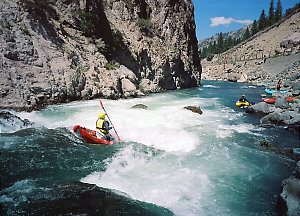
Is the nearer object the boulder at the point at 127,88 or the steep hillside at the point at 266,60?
the boulder at the point at 127,88

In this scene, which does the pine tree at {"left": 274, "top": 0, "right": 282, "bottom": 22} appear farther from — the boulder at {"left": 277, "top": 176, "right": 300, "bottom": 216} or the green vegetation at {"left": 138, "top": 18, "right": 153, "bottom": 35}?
the boulder at {"left": 277, "top": 176, "right": 300, "bottom": 216}

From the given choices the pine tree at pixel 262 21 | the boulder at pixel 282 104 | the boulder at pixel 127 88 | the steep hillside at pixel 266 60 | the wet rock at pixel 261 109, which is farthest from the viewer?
the pine tree at pixel 262 21

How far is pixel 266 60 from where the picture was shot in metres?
38.9

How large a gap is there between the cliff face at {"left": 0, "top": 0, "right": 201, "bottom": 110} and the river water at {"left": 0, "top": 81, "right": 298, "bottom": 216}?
3097 mm

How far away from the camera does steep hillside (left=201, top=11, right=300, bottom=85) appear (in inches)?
1254

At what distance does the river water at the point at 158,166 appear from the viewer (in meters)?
3.89

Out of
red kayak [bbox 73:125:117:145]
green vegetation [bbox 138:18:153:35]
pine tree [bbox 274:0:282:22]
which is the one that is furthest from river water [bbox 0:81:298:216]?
pine tree [bbox 274:0:282:22]

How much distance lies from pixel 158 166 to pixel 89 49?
524 inches

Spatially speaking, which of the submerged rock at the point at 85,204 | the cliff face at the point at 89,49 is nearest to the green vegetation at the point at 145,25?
the cliff face at the point at 89,49

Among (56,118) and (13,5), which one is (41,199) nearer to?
(56,118)

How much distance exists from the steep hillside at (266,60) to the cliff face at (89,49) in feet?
54.6

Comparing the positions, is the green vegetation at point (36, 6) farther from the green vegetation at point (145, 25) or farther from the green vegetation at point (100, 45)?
the green vegetation at point (145, 25)

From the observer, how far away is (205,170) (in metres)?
5.37

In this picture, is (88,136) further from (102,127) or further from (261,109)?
(261,109)
